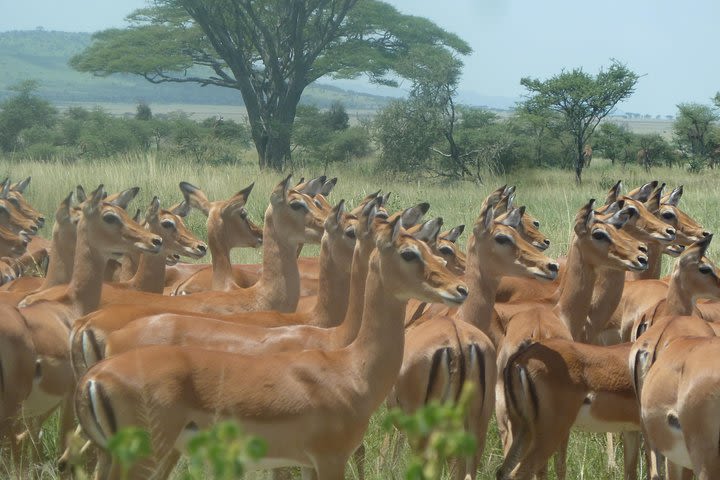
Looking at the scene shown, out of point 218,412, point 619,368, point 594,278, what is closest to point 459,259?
point 594,278

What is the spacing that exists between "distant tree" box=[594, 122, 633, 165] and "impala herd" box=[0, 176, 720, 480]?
25.4 metres

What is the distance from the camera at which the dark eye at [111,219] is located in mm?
6488

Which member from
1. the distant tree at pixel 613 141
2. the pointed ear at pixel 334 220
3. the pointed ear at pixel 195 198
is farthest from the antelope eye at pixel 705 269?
the distant tree at pixel 613 141

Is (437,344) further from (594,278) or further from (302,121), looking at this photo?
(302,121)

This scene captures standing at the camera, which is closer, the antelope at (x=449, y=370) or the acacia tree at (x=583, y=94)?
the antelope at (x=449, y=370)


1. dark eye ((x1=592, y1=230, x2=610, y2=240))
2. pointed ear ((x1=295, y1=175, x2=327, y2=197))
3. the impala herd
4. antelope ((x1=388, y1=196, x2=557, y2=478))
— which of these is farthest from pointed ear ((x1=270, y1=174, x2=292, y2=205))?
antelope ((x1=388, y1=196, x2=557, y2=478))

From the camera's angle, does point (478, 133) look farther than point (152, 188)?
Yes

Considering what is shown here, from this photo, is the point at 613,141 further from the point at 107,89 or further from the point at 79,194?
the point at 107,89

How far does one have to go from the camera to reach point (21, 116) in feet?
110

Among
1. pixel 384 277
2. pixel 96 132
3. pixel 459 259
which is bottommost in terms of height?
pixel 96 132

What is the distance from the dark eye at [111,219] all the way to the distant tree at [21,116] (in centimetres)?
2624

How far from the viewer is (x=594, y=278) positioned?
6.31 metres

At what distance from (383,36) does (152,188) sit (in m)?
16.4

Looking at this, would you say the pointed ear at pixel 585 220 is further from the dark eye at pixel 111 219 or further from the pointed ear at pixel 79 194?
the pointed ear at pixel 79 194
